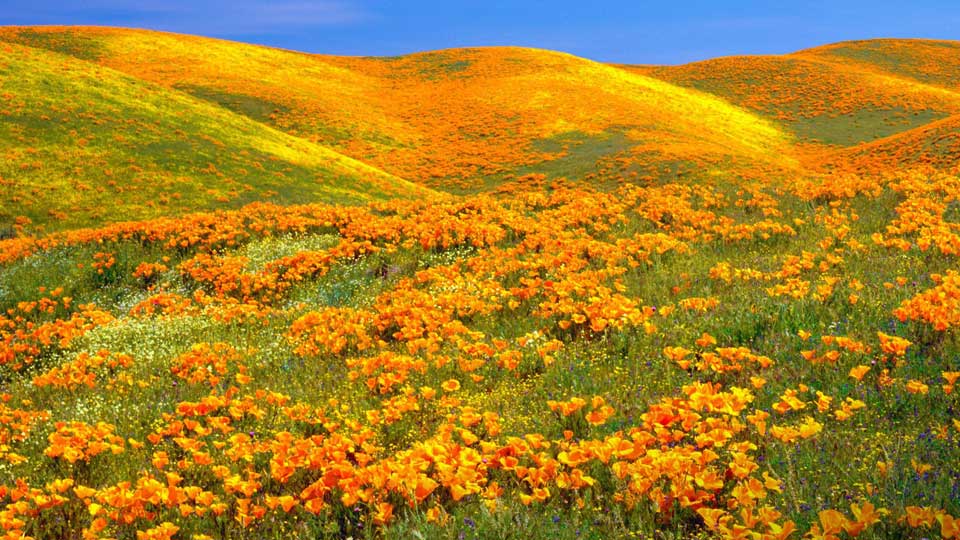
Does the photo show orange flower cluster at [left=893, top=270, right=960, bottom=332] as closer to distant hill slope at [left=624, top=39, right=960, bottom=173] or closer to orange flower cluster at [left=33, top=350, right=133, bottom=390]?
orange flower cluster at [left=33, top=350, right=133, bottom=390]

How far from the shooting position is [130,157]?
100 ft

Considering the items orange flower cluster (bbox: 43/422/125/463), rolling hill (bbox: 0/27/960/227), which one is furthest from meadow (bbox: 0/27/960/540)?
rolling hill (bbox: 0/27/960/227)

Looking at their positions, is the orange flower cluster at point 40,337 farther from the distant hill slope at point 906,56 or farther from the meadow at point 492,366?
the distant hill slope at point 906,56

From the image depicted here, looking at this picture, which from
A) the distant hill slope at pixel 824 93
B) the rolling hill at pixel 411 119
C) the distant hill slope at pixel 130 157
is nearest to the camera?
the distant hill slope at pixel 130 157

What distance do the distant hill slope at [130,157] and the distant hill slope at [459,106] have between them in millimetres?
8738

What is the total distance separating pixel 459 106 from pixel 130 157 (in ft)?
105

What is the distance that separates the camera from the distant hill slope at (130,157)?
26656 millimetres

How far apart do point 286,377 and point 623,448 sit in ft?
14.2

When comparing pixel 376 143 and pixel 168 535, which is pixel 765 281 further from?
pixel 376 143

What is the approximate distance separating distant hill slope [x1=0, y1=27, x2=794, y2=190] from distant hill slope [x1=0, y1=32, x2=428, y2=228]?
8.74 metres

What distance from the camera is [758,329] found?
22.2 feet

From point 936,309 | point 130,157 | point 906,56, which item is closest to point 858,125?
point 906,56

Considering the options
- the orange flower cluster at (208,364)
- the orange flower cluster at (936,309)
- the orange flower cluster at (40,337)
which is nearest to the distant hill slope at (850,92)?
the orange flower cluster at (936,309)

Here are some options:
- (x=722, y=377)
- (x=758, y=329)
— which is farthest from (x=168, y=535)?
(x=758, y=329)
